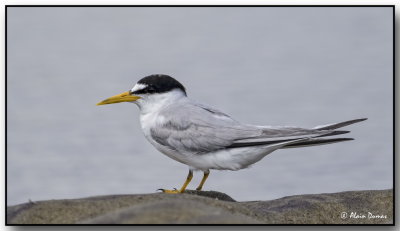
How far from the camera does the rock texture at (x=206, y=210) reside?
5.79 metres

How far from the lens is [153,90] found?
714cm

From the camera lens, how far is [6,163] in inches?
267

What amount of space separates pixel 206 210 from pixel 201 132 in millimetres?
1064

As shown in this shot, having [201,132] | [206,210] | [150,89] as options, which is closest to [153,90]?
[150,89]

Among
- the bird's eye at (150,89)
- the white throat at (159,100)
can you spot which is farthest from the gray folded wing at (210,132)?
the bird's eye at (150,89)

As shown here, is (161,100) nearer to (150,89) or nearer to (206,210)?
(150,89)

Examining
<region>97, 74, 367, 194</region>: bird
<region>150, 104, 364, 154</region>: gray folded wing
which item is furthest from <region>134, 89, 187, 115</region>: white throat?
<region>150, 104, 364, 154</region>: gray folded wing

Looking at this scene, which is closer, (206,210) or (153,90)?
(206,210)

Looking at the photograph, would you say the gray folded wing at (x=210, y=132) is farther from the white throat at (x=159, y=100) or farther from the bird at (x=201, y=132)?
the white throat at (x=159, y=100)

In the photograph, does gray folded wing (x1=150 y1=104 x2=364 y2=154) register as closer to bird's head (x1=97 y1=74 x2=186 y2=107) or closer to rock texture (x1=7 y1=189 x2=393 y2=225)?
bird's head (x1=97 y1=74 x2=186 y2=107)

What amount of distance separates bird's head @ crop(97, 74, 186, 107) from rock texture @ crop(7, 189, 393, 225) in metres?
0.94

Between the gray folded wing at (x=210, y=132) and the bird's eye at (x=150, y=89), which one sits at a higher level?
the bird's eye at (x=150, y=89)

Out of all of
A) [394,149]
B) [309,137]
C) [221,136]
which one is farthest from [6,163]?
[394,149]

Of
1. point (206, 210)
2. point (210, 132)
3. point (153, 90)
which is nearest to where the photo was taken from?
point (206, 210)
